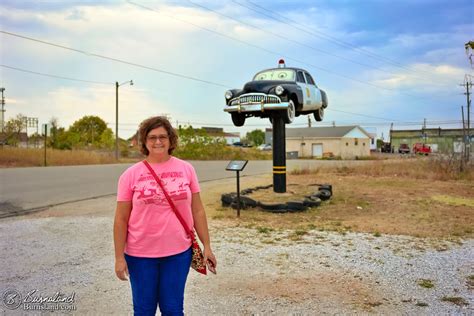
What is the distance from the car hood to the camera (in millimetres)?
11273

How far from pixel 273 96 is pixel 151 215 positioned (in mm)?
8549

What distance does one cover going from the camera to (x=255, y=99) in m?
11.2

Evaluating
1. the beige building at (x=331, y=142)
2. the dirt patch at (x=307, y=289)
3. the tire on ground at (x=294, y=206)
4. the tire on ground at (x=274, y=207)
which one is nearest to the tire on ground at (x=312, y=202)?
the tire on ground at (x=294, y=206)

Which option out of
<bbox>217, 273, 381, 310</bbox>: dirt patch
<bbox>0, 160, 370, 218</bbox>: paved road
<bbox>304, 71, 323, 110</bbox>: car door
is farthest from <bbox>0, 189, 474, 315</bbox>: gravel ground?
A: <bbox>304, 71, 323, 110</bbox>: car door

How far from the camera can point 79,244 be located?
695 cm

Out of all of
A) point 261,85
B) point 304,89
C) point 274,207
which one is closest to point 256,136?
point 304,89

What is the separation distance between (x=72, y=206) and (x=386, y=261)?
26.8ft

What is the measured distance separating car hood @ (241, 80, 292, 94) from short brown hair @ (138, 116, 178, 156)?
8270mm

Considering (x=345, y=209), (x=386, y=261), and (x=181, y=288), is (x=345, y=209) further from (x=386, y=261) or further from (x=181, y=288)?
(x=181, y=288)

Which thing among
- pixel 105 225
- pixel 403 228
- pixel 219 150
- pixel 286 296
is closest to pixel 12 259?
pixel 105 225

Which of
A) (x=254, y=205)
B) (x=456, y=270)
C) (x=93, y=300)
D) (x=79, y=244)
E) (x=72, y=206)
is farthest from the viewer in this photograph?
(x=72, y=206)

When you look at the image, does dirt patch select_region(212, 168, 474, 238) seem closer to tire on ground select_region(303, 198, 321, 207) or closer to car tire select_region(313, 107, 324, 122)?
tire on ground select_region(303, 198, 321, 207)

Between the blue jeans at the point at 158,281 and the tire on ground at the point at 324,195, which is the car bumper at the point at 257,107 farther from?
the blue jeans at the point at 158,281

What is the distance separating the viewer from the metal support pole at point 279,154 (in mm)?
11539
